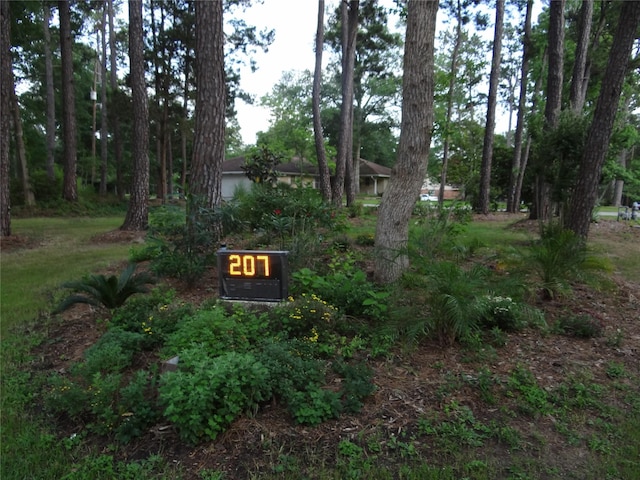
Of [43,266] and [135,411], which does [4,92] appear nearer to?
[43,266]

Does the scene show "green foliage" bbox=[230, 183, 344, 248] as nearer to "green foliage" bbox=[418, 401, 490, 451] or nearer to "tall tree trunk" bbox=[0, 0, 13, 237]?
"green foliage" bbox=[418, 401, 490, 451]

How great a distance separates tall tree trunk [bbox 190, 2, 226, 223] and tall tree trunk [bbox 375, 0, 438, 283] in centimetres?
304

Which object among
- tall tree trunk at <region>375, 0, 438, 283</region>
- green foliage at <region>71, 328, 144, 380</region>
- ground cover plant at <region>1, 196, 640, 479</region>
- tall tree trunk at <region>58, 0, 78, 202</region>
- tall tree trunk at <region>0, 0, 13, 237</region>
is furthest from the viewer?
tall tree trunk at <region>58, 0, 78, 202</region>

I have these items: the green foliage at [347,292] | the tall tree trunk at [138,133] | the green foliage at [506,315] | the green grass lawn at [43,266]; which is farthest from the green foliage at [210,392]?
the tall tree trunk at [138,133]

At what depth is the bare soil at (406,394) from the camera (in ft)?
7.47

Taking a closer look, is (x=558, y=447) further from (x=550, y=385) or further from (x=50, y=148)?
(x=50, y=148)

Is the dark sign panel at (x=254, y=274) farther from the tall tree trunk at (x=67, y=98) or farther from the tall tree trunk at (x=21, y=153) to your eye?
the tall tree trunk at (x=21, y=153)

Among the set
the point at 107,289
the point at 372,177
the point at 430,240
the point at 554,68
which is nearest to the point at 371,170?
the point at 372,177

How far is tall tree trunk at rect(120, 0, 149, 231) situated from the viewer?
10.3 meters

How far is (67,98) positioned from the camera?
16.6 meters

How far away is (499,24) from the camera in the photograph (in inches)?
599

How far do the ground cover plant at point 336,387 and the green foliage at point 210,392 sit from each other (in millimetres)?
12

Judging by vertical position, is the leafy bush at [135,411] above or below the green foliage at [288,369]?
below

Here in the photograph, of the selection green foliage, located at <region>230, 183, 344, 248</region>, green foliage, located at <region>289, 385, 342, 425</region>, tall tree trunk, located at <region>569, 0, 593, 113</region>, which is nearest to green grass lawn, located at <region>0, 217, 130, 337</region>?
green foliage, located at <region>230, 183, 344, 248</region>
